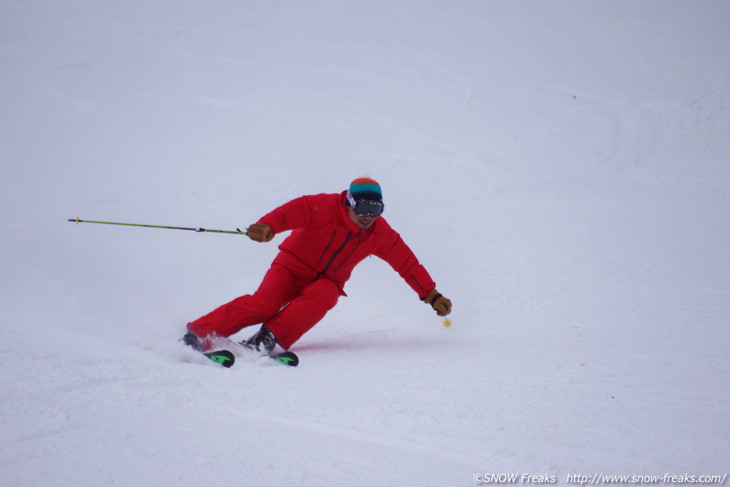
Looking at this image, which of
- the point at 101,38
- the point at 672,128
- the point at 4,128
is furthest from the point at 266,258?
the point at 101,38

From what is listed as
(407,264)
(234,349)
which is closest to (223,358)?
(234,349)

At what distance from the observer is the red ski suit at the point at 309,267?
11.5 ft

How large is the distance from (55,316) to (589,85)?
9.16 metres

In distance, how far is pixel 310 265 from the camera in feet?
12.8

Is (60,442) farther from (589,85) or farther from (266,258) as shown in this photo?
(589,85)

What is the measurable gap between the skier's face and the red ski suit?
23 millimetres

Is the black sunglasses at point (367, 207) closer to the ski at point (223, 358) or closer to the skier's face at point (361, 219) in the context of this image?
the skier's face at point (361, 219)

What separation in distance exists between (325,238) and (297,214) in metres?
0.24

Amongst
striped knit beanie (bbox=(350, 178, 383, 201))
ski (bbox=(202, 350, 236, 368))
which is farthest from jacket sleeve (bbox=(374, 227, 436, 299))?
ski (bbox=(202, 350, 236, 368))

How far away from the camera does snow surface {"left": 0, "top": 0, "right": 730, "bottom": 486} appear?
2.15 m

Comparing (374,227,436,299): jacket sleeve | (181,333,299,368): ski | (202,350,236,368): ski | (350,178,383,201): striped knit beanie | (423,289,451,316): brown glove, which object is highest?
(350,178,383,201): striped knit beanie

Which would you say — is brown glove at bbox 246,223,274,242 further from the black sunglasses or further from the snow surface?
the snow surface

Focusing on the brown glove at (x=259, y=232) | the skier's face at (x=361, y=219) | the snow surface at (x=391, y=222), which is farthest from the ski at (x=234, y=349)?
the skier's face at (x=361, y=219)

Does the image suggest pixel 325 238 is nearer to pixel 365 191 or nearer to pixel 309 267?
pixel 309 267
